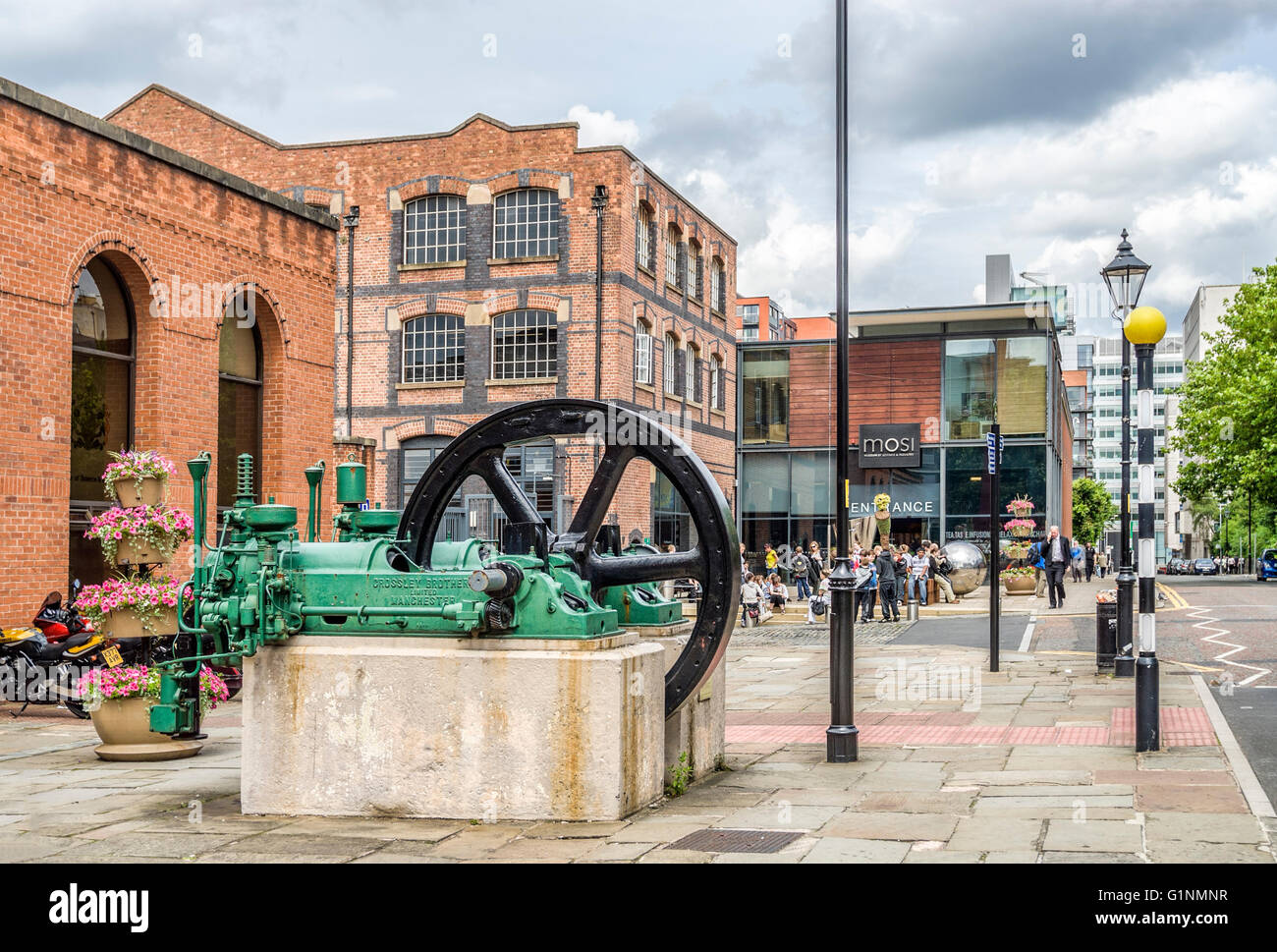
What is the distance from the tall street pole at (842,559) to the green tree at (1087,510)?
97.1m

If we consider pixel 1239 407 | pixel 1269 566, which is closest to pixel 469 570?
pixel 1239 407

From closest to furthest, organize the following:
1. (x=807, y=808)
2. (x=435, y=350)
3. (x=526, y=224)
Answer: (x=807, y=808)
(x=526, y=224)
(x=435, y=350)

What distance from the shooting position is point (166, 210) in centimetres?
1541

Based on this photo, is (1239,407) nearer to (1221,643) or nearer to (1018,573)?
(1018,573)

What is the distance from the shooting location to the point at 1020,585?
35.0m

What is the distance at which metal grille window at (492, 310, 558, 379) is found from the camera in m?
32.5

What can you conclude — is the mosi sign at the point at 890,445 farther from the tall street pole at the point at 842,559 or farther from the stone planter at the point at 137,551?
the stone planter at the point at 137,551

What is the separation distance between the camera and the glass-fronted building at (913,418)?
134 feet

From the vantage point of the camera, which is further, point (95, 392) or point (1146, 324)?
point (95, 392)

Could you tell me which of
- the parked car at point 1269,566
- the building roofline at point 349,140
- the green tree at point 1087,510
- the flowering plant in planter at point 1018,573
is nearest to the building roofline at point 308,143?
the building roofline at point 349,140

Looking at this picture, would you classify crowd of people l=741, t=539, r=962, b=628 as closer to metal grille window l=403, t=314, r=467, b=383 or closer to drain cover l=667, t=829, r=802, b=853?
metal grille window l=403, t=314, r=467, b=383

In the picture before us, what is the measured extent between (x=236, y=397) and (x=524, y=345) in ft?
52.7

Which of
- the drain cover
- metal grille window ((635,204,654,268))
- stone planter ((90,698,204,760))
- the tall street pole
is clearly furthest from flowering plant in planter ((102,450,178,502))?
metal grille window ((635,204,654,268))

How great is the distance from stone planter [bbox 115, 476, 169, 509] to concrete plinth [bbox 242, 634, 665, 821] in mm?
3524
